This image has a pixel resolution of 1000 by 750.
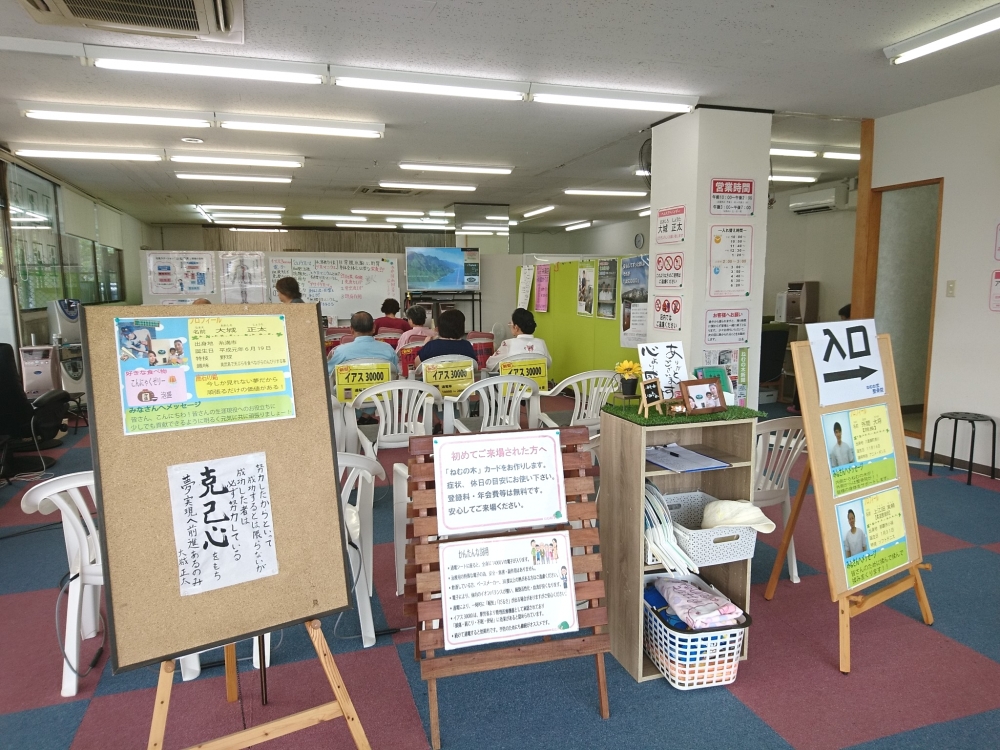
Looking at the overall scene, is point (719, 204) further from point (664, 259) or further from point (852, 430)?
point (852, 430)

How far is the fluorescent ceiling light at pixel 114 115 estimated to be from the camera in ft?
14.5

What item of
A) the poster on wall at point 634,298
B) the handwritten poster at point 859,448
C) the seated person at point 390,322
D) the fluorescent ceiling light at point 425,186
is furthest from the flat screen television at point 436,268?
the handwritten poster at point 859,448

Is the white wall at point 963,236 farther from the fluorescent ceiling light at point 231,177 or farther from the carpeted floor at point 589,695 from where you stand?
the fluorescent ceiling light at point 231,177

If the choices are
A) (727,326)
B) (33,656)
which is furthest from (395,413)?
(727,326)

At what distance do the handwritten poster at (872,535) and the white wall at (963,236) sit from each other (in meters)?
2.74

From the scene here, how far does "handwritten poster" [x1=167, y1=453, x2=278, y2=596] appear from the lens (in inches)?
60.8

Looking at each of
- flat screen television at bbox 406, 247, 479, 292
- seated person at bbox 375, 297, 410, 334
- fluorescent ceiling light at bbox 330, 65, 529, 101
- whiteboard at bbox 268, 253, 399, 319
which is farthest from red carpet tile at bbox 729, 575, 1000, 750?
Result: whiteboard at bbox 268, 253, 399, 319

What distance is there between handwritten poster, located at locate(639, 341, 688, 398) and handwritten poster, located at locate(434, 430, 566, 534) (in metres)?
0.51

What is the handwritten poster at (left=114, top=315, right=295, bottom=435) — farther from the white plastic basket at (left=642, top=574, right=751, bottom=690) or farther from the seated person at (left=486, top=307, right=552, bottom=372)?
the seated person at (left=486, top=307, right=552, bottom=372)

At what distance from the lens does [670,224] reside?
15.8ft

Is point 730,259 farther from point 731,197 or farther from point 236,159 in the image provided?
point 236,159

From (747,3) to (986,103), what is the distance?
253cm

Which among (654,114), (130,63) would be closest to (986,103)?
(654,114)

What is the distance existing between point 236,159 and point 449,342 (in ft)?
10.8
